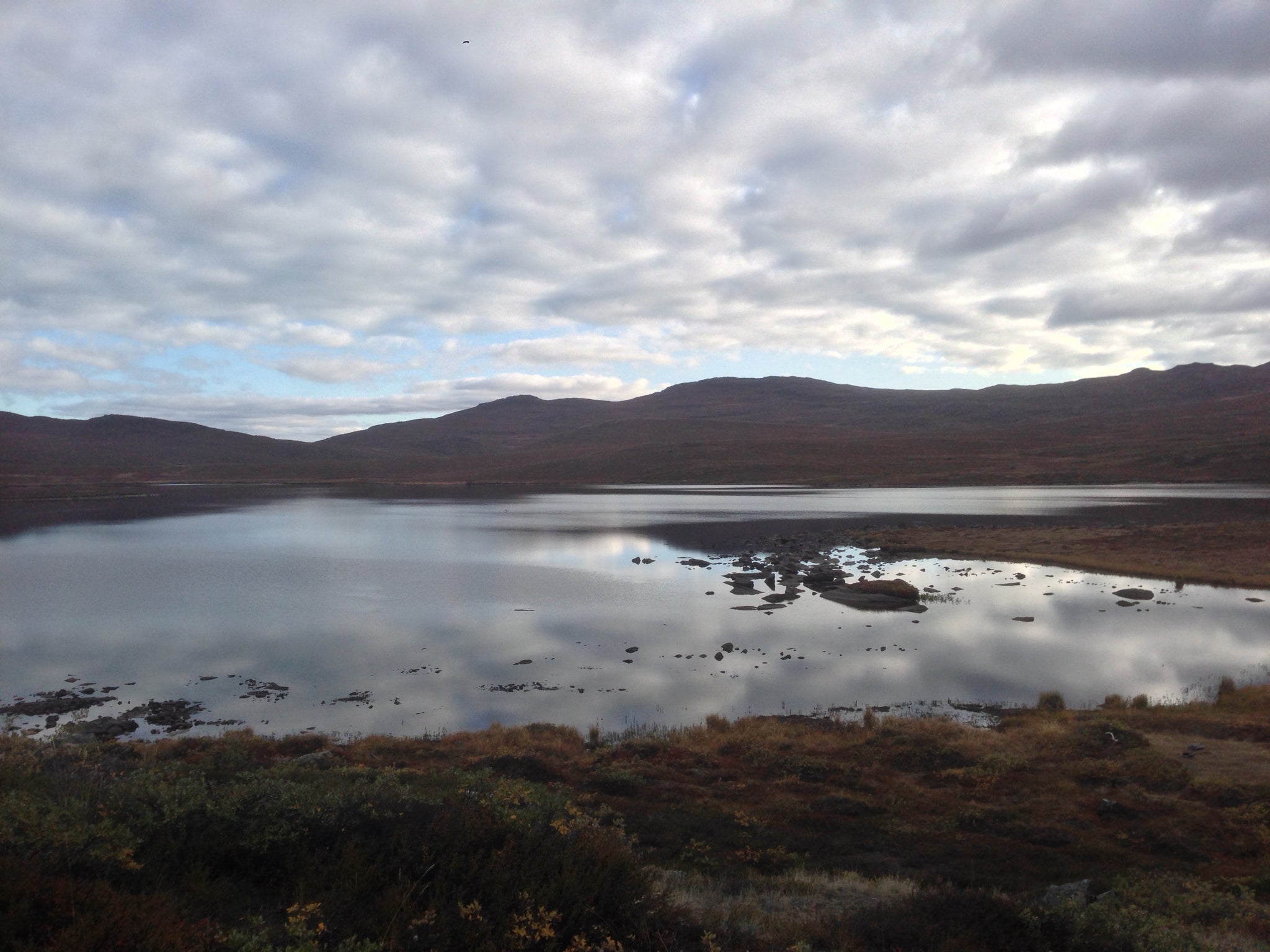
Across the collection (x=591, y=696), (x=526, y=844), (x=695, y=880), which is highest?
(x=526, y=844)

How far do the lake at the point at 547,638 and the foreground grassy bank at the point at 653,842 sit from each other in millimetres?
3739

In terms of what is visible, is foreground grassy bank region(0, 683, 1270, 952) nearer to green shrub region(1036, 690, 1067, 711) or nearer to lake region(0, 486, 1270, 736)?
green shrub region(1036, 690, 1067, 711)

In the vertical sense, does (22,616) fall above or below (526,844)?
below

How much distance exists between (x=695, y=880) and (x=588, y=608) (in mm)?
21201

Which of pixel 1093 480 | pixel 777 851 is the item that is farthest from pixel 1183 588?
pixel 1093 480

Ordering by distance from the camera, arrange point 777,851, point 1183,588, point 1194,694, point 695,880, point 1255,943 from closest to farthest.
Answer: point 1255,943 < point 695,880 < point 777,851 < point 1194,694 < point 1183,588

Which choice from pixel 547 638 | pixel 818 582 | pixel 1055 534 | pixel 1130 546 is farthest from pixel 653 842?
pixel 1055 534

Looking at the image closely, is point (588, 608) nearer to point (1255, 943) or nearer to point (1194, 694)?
point (1194, 694)

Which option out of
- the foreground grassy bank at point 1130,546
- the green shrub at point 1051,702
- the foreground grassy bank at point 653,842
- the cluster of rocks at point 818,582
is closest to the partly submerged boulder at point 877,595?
the cluster of rocks at point 818,582

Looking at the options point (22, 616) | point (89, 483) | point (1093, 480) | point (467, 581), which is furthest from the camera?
point (89, 483)

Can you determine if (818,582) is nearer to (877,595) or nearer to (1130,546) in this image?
(877,595)

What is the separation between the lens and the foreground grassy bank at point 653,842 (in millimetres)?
5039

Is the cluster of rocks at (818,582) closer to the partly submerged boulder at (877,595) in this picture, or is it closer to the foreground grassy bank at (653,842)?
the partly submerged boulder at (877,595)

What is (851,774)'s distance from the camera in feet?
39.2
